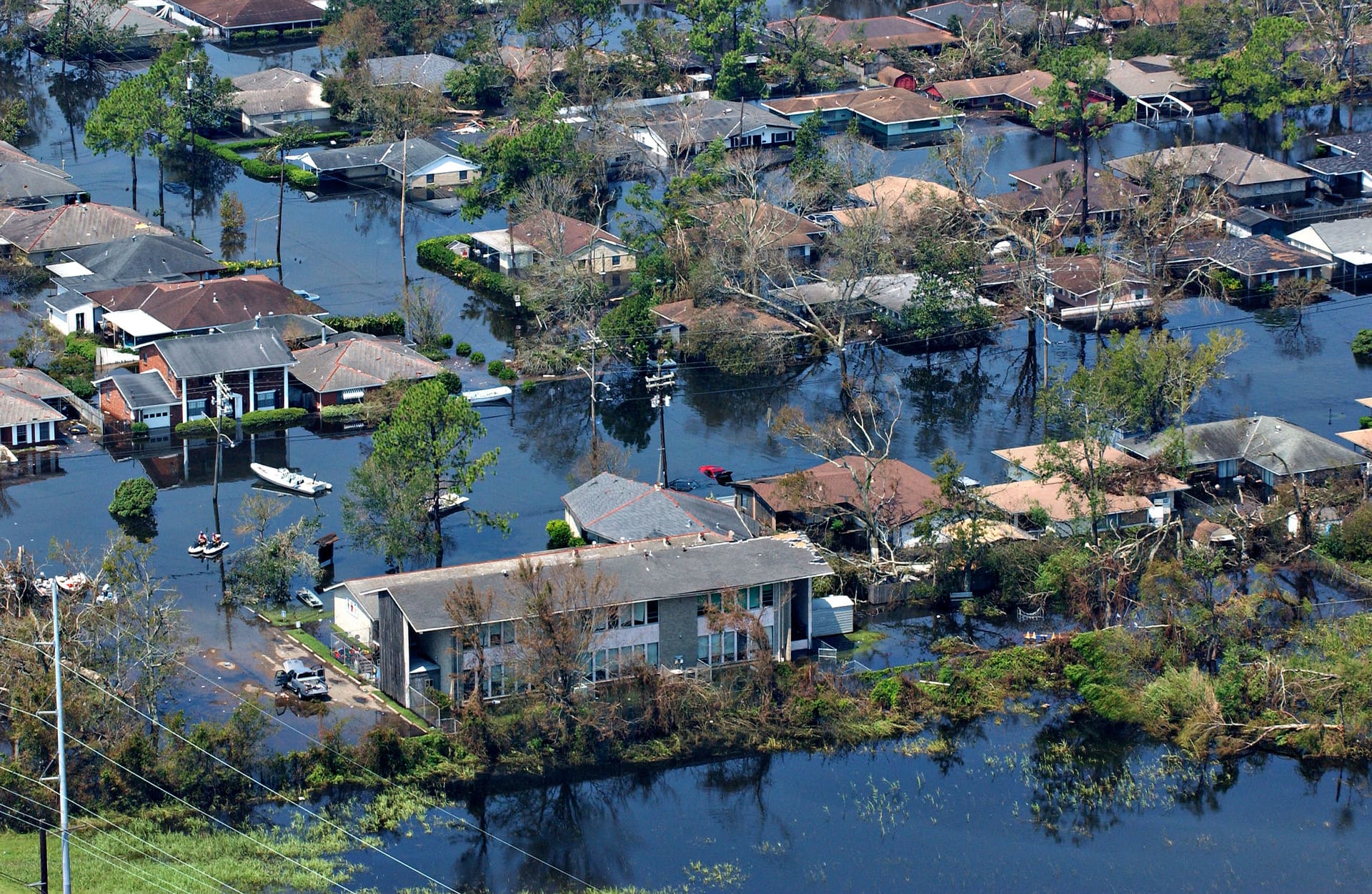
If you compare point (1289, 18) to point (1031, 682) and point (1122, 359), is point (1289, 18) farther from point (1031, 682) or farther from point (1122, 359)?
point (1031, 682)

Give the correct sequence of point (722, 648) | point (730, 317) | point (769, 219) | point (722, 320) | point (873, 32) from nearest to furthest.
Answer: point (722, 648), point (722, 320), point (730, 317), point (769, 219), point (873, 32)

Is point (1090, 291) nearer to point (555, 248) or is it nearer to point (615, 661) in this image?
point (555, 248)

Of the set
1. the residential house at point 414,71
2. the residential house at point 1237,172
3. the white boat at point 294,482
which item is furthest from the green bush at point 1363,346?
the residential house at point 414,71

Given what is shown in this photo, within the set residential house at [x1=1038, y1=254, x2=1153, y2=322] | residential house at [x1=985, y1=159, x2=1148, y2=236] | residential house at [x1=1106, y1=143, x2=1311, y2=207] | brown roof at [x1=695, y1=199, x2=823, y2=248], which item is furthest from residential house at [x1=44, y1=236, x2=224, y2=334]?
residential house at [x1=1106, y1=143, x2=1311, y2=207]

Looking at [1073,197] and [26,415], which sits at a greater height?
[1073,197]

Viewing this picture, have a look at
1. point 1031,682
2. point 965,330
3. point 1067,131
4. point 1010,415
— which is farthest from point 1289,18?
point 1031,682

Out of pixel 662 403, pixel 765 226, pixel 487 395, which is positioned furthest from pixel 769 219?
pixel 662 403
